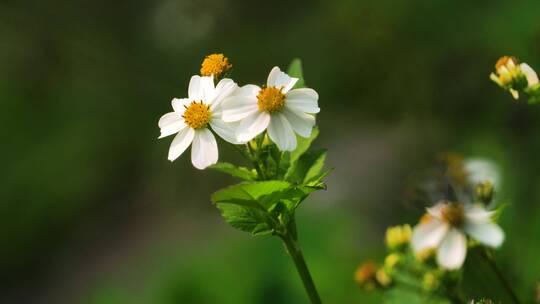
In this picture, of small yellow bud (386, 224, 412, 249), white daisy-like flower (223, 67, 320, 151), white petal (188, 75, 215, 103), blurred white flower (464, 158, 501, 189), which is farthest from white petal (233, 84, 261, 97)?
blurred white flower (464, 158, 501, 189)

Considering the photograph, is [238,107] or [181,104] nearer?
[238,107]

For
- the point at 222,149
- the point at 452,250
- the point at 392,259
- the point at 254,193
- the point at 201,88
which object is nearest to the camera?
the point at 452,250

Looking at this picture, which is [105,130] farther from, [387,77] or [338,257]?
[338,257]

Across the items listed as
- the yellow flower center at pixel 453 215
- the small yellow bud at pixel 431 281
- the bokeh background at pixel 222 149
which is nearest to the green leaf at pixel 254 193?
the yellow flower center at pixel 453 215

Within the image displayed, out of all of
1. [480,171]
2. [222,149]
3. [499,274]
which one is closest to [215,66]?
[499,274]

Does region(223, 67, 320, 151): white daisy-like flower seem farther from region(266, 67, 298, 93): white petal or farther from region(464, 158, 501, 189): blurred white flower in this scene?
region(464, 158, 501, 189): blurred white flower

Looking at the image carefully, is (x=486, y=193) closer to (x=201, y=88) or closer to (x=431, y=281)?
(x=431, y=281)

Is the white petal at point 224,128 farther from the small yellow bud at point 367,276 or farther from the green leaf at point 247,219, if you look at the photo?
the small yellow bud at point 367,276

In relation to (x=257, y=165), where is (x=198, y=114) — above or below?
above
